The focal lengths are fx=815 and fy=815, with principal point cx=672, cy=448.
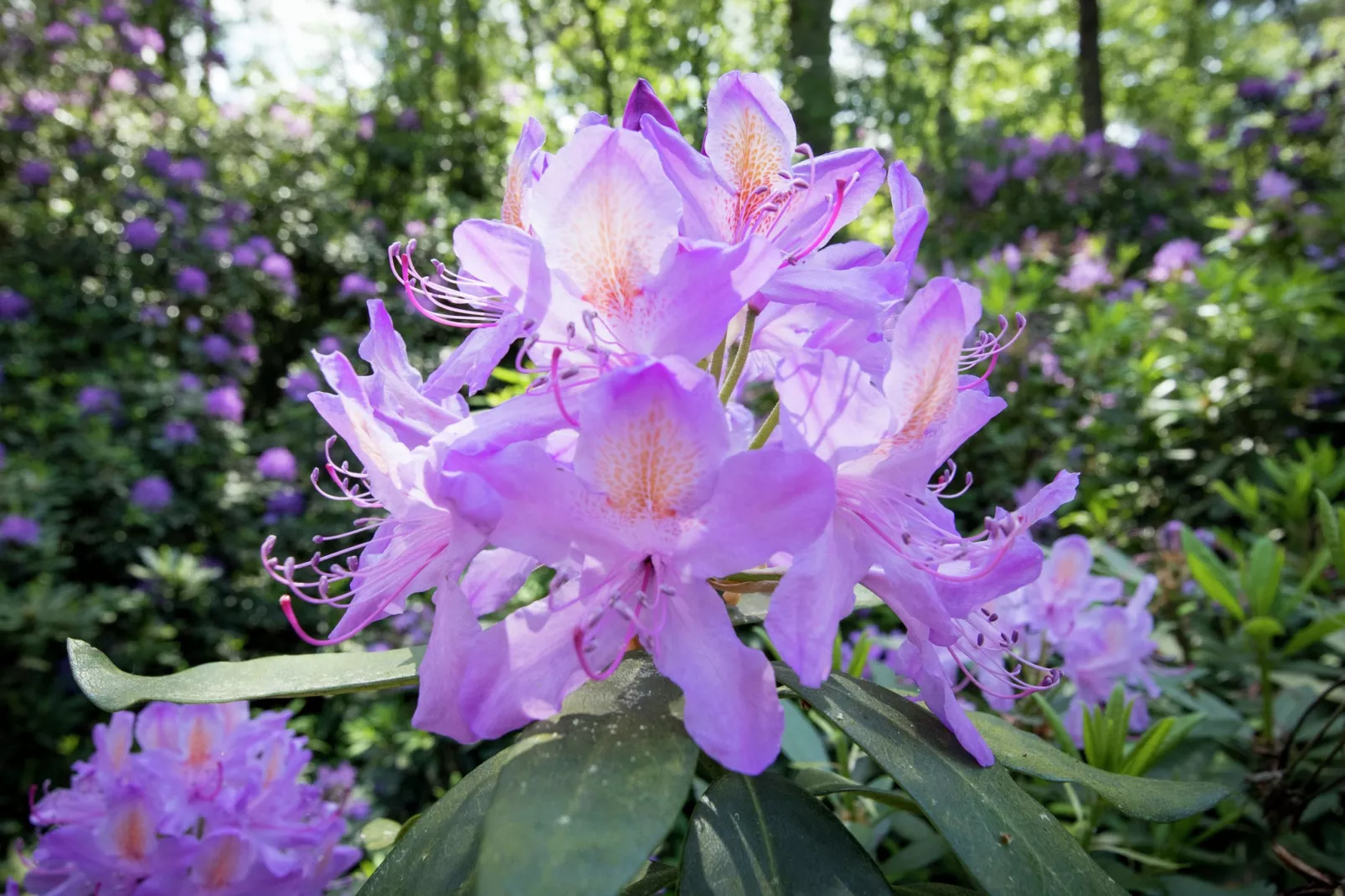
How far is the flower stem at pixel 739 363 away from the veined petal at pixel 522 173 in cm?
22

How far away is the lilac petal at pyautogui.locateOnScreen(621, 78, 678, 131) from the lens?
2.55ft

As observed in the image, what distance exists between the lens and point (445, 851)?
625 mm

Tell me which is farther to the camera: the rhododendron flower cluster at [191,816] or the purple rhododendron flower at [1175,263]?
the purple rhododendron flower at [1175,263]

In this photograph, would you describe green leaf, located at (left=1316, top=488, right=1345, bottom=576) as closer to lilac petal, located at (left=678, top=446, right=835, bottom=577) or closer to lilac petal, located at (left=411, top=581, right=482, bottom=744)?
lilac petal, located at (left=678, top=446, right=835, bottom=577)

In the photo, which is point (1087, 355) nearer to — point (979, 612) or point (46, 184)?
point (979, 612)

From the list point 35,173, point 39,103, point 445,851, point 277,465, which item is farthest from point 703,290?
point 39,103

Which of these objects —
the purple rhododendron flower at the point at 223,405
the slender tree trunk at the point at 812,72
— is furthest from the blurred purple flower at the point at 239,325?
the slender tree trunk at the point at 812,72

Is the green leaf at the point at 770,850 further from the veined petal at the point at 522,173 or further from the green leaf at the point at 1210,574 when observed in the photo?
the green leaf at the point at 1210,574

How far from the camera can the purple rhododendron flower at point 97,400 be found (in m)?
3.61

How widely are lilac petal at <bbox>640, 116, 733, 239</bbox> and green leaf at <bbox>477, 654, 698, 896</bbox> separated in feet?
1.31

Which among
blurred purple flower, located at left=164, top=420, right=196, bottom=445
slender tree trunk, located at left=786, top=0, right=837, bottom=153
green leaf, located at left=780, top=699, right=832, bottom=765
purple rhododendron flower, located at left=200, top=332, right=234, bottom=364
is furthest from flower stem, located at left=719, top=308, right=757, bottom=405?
purple rhododendron flower, located at left=200, top=332, right=234, bottom=364

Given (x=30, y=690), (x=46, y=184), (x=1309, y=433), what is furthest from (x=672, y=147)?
(x=46, y=184)

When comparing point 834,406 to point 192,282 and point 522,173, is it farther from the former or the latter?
point 192,282

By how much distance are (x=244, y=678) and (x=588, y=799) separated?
403 millimetres
